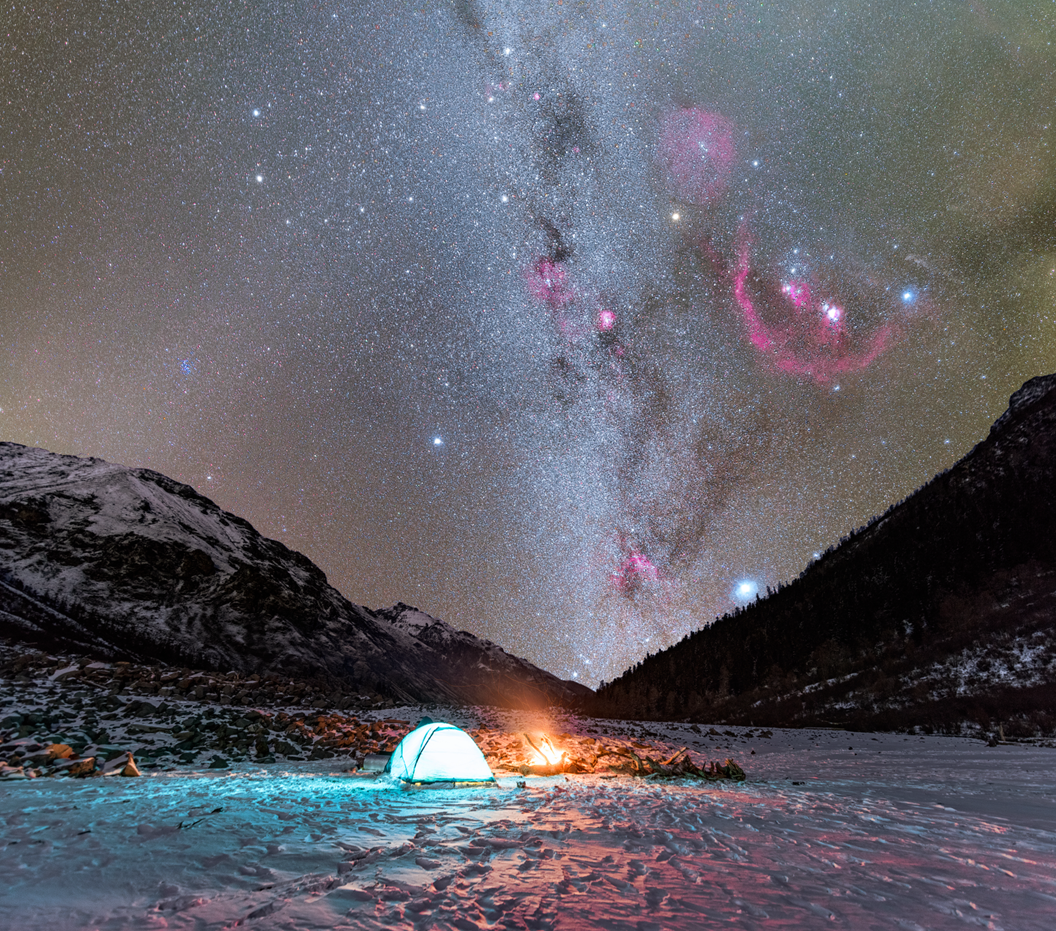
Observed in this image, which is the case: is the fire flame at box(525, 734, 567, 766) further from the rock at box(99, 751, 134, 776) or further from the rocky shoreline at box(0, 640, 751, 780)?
the rock at box(99, 751, 134, 776)

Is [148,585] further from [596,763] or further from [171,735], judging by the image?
[596,763]

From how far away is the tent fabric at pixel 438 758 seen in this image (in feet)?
39.3

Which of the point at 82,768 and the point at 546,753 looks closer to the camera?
the point at 82,768

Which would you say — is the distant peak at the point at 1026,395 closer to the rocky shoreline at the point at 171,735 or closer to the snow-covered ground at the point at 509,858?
the rocky shoreline at the point at 171,735

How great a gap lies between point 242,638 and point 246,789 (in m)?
81.7

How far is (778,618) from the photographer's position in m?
75.7

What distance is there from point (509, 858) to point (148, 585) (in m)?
92.7

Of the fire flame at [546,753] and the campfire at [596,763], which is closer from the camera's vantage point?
the campfire at [596,763]

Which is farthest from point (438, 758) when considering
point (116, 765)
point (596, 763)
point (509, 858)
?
point (116, 765)

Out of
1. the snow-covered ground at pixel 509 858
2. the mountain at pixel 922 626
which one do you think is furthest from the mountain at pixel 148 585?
the snow-covered ground at pixel 509 858

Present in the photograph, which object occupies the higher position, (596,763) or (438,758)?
(438,758)

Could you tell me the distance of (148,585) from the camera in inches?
3009

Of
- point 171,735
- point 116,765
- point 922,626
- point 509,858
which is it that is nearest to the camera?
point 509,858

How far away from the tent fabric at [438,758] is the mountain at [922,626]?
121 ft
